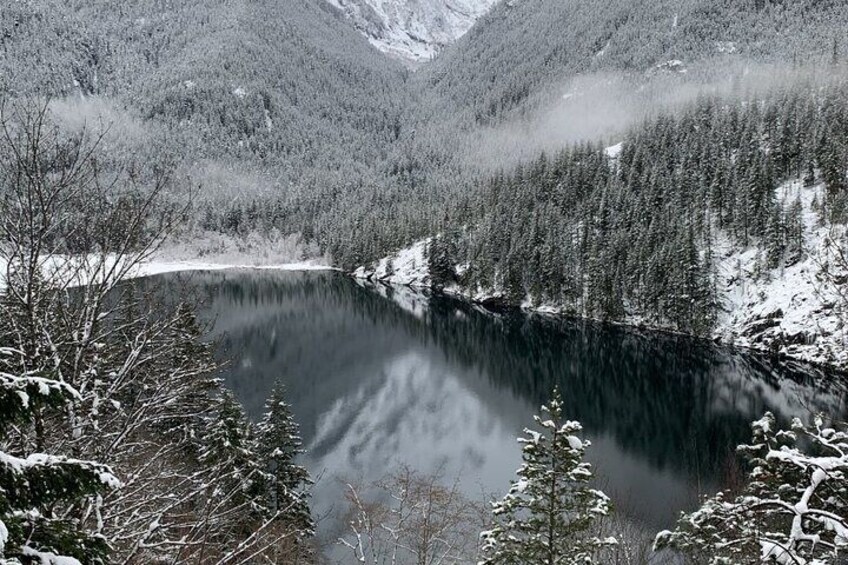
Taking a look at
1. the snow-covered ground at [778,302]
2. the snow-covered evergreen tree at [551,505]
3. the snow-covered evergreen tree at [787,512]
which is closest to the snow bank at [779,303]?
the snow-covered ground at [778,302]

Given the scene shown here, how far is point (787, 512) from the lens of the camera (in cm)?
627

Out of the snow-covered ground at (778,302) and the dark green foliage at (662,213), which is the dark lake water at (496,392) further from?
the dark green foliage at (662,213)

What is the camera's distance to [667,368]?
66188 mm

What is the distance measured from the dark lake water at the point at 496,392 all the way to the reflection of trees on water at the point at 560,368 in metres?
0.24

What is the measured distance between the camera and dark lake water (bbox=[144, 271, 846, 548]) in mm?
38375

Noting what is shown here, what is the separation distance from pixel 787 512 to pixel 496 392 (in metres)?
53.7

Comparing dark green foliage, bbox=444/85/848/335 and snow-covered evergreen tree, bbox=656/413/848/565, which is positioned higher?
dark green foliage, bbox=444/85/848/335

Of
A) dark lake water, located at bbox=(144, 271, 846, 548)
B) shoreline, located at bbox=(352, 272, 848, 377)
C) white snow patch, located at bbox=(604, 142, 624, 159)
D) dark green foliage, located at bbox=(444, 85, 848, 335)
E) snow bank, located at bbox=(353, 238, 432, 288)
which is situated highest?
white snow patch, located at bbox=(604, 142, 624, 159)

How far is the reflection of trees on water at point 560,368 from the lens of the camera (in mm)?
47438

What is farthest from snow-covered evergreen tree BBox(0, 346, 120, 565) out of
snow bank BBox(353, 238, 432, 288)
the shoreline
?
snow bank BBox(353, 238, 432, 288)

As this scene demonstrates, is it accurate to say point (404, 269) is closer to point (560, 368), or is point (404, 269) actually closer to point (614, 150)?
point (614, 150)

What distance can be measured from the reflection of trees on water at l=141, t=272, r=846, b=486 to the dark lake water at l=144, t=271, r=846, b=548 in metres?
0.24

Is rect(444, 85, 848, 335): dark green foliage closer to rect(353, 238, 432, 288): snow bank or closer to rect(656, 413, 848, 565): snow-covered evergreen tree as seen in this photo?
rect(353, 238, 432, 288): snow bank

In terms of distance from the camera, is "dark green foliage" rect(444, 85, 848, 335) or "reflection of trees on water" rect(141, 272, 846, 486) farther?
"dark green foliage" rect(444, 85, 848, 335)
